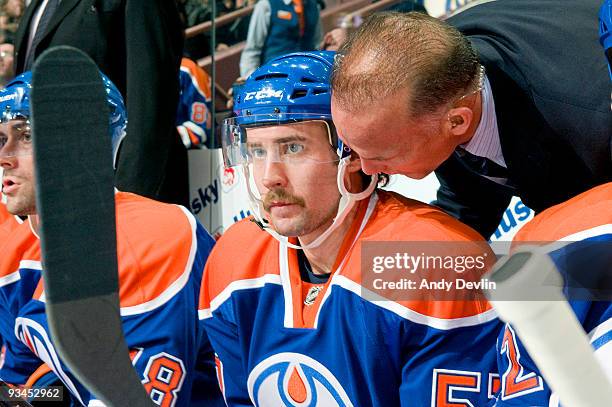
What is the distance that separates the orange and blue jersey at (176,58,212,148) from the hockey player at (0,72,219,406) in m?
0.92

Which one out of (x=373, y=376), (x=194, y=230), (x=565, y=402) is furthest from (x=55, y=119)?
(x=194, y=230)

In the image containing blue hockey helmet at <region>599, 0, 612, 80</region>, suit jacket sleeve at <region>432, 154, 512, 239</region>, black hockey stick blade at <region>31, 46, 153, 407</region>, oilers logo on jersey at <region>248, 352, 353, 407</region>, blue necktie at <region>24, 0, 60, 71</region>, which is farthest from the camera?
blue necktie at <region>24, 0, 60, 71</region>

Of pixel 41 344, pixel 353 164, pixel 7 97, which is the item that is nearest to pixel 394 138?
pixel 353 164

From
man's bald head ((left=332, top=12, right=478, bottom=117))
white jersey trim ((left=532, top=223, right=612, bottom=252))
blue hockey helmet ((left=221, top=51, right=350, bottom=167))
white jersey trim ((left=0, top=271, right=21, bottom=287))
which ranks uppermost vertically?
man's bald head ((left=332, top=12, right=478, bottom=117))

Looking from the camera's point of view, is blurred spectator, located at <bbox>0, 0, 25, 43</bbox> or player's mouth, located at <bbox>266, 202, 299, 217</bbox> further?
blurred spectator, located at <bbox>0, 0, 25, 43</bbox>

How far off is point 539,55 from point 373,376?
571 millimetres

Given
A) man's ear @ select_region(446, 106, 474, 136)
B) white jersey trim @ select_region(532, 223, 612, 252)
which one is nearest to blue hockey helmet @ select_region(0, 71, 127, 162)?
man's ear @ select_region(446, 106, 474, 136)

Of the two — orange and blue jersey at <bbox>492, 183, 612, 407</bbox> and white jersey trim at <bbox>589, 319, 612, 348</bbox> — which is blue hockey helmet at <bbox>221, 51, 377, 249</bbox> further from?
white jersey trim at <bbox>589, 319, 612, 348</bbox>

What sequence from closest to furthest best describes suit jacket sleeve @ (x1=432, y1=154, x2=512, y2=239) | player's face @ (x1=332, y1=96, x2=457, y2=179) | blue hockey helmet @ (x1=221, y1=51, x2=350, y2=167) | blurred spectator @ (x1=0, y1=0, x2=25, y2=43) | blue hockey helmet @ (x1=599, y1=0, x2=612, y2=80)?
1. blue hockey helmet @ (x1=599, y1=0, x2=612, y2=80)
2. player's face @ (x1=332, y1=96, x2=457, y2=179)
3. blue hockey helmet @ (x1=221, y1=51, x2=350, y2=167)
4. suit jacket sleeve @ (x1=432, y1=154, x2=512, y2=239)
5. blurred spectator @ (x1=0, y1=0, x2=25, y2=43)

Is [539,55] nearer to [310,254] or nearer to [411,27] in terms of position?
[411,27]

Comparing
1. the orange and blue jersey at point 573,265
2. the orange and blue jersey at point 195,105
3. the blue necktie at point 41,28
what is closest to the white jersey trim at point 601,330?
the orange and blue jersey at point 573,265

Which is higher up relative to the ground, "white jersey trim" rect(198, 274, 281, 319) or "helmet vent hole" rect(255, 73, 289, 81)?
"helmet vent hole" rect(255, 73, 289, 81)

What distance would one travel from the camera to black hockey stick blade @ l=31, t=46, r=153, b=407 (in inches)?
26.4

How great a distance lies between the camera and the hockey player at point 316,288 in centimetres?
135
